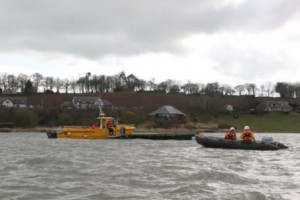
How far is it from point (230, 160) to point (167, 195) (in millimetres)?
15642

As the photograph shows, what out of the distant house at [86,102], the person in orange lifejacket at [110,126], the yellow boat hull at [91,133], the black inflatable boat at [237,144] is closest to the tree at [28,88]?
the distant house at [86,102]

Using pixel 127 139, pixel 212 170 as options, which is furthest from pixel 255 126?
pixel 212 170

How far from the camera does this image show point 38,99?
515 ft

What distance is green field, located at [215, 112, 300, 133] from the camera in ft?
436

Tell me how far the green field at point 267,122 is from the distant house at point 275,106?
15.9 feet

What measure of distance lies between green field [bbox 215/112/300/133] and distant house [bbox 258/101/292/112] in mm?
4859

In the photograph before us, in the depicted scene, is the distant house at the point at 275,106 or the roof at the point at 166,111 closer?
the roof at the point at 166,111

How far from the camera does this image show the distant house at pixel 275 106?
159000 millimetres

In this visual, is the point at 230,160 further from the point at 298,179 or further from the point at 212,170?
the point at 298,179

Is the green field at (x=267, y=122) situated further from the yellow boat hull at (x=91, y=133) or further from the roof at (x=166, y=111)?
the yellow boat hull at (x=91, y=133)

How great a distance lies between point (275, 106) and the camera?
16400 centimetres

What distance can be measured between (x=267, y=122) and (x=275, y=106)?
23.6m

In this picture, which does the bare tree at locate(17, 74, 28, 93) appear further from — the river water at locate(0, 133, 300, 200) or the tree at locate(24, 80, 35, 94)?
the river water at locate(0, 133, 300, 200)

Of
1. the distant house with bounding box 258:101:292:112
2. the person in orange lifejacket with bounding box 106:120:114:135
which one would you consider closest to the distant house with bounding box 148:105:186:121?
the distant house with bounding box 258:101:292:112
